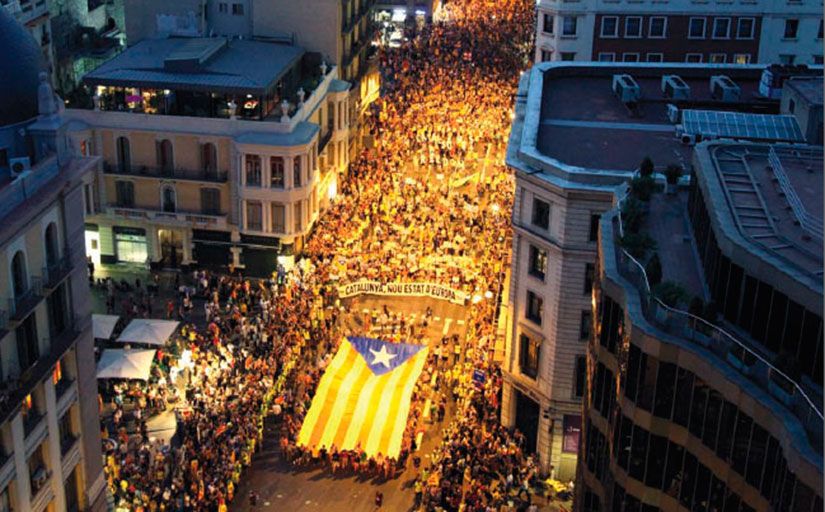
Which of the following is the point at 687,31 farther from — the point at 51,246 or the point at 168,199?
the point at 51,246

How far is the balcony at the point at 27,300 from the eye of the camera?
40.3m

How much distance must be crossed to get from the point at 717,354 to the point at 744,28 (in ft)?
214

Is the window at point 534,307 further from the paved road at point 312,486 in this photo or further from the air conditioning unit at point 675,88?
the air conditioning unit at point 675,88

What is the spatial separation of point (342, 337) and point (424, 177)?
1289 inches

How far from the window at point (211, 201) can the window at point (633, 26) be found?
111 ft

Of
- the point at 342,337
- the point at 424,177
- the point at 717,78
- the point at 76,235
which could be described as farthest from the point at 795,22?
the point at 76,235

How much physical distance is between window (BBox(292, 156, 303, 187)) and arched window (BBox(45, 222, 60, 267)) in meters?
39.0

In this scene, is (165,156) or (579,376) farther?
(165,156)

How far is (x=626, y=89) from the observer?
226ft

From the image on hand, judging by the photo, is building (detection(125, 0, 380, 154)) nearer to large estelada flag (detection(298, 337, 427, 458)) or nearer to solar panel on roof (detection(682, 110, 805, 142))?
large estelada flag (detection(298, 337, 427, 458))

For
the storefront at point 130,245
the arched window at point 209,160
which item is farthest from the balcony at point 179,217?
the arched window at point 209,160

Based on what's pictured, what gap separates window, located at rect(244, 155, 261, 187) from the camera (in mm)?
82188

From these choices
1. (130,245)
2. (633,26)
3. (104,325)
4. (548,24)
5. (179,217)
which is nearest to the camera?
(104,325)

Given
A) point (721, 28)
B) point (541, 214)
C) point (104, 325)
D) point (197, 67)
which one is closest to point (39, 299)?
point (541, 214)
